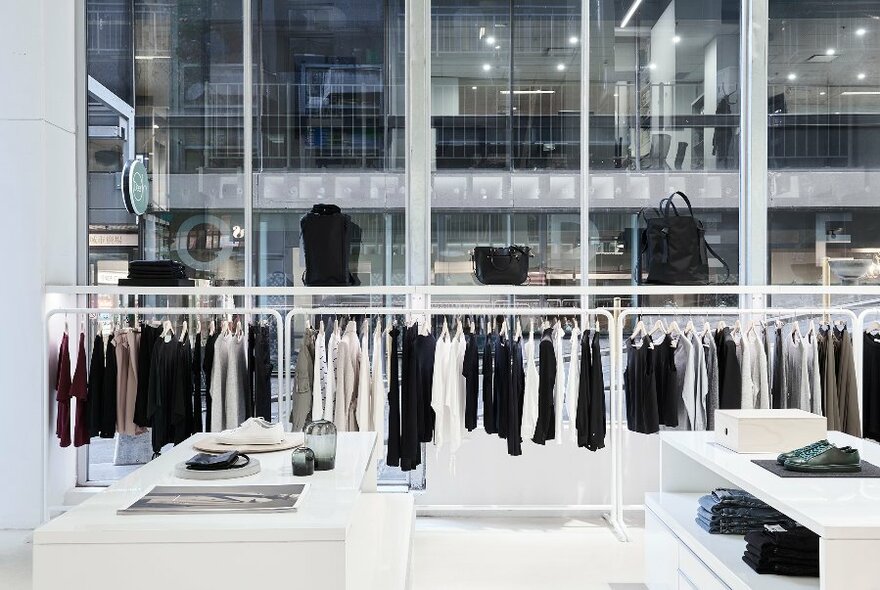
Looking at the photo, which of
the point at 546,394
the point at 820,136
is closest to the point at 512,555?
the point at 546,394

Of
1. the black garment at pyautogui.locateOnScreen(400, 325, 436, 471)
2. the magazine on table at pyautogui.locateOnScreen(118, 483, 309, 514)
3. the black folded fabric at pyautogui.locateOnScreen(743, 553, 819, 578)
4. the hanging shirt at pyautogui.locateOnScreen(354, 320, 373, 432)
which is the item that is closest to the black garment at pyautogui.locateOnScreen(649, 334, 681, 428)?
the black garment at pyautogui.locateOnScreen(400, 325, 436, 471)

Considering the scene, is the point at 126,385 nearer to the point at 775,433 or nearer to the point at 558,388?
the point at 558,388

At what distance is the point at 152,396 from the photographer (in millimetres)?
4398

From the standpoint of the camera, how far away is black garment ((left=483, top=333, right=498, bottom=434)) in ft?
14.4

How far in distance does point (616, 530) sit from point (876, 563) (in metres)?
2.68

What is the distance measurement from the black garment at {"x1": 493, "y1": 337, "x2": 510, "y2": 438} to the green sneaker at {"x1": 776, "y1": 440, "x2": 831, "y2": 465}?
6.05 ft

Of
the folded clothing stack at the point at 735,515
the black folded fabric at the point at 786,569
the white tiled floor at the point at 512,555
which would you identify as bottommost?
the white tiled floor at the point at 512,555

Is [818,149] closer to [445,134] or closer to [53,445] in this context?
[445,134]

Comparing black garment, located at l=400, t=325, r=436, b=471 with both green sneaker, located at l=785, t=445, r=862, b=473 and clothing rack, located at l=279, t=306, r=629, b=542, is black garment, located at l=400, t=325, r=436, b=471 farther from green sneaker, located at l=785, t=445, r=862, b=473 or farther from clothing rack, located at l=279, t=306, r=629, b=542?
green sneaker, located at l=785, t=445, r=862, b=473

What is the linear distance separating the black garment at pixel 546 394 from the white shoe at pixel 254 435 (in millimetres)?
2027

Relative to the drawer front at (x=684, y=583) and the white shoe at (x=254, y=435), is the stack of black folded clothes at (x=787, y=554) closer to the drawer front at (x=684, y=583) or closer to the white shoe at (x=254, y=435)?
the drawer front at (x=684, y=583)

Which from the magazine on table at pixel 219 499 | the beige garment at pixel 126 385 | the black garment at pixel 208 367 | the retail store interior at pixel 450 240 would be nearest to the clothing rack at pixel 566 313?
the retail store interior at pixel 450 240

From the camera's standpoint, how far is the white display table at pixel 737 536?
78.6 inches

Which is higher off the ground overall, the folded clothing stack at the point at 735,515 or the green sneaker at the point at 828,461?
the green sneaker at the point at 828,461
